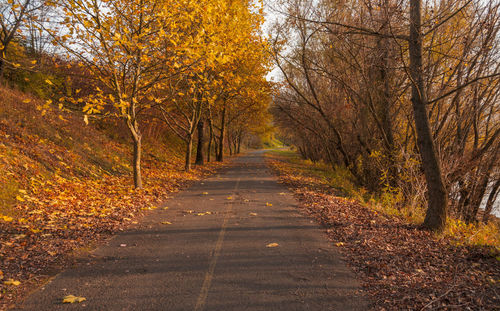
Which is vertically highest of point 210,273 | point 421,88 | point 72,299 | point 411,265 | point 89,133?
point 421,88

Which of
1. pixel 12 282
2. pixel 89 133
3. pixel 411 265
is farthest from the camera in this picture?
pixel 89 133

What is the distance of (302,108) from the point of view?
2142cm

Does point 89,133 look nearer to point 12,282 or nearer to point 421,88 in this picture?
point 12,282

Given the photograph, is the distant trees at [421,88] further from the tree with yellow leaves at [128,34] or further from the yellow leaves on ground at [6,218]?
the yellow leaves on ground at [6,218]

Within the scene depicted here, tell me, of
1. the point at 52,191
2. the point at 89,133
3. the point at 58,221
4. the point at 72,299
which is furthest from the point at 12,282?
the point at 89,133

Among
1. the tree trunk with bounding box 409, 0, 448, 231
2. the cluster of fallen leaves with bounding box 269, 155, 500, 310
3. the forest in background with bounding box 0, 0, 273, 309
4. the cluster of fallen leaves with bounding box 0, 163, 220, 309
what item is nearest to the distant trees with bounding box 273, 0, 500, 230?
the tree trunk with bounding box 409, 0, 448, 231

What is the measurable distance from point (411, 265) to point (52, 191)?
8.34m

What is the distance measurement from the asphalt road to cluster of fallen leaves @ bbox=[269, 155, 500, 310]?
1.25 ft

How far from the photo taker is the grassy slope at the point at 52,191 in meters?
4.87

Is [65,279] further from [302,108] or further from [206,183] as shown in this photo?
[302,108]

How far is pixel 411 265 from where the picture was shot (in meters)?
5.00

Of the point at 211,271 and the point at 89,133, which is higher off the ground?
the point at 89,133

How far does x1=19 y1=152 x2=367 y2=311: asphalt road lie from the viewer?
374 cm

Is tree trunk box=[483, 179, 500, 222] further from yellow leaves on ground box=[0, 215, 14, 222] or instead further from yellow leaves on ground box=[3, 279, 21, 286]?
yellow leaves on ground box=[0, 215, 14, 222]
